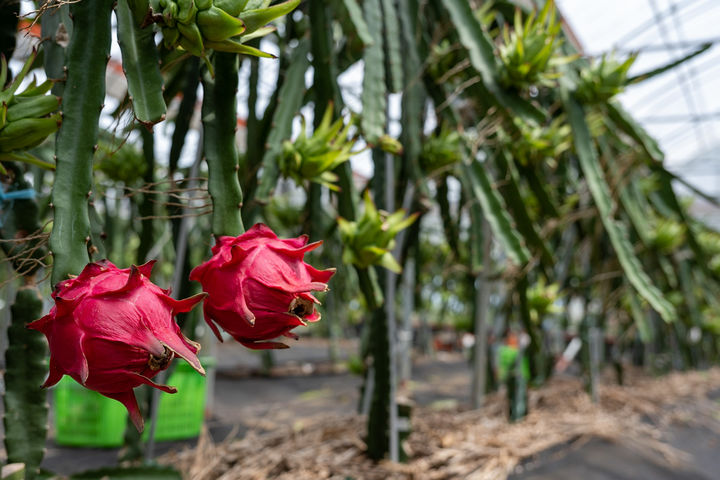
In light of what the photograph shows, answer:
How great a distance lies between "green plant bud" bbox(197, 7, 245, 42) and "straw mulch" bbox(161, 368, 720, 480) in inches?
31.4

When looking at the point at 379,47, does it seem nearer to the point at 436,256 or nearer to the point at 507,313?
the point at 507,313

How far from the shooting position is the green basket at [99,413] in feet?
5.51

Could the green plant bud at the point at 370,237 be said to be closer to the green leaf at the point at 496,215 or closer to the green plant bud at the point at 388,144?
the green plant bud at the point at 388,144

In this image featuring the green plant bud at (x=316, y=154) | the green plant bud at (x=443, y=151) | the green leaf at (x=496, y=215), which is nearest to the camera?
the green plant bud at (x=316, y=154)

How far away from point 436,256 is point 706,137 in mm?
8003

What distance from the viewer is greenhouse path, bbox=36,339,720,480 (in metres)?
1.45

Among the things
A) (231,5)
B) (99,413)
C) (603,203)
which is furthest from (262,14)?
(99,413)

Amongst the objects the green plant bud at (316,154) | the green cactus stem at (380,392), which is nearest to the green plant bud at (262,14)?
the green plant bud at (316,154)

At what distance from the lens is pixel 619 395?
92.4 inches

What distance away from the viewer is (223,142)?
523 mm

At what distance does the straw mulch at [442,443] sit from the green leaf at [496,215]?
A: 1.48 ft

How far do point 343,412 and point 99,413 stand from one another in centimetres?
103

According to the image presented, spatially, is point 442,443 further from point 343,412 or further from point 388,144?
point 343,412

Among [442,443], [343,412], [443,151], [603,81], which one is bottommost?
[343,412]
